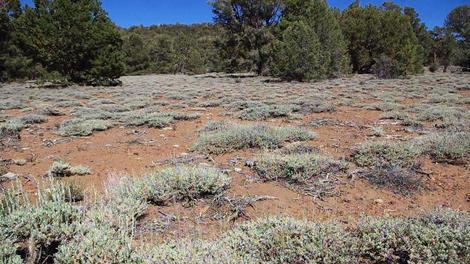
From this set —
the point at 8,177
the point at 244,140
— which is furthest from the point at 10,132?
the point at 244,140

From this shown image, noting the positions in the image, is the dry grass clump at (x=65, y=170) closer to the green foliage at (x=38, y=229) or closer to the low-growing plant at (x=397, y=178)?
the green foliage at (x=38, y=229)

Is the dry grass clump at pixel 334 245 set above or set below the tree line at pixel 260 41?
below

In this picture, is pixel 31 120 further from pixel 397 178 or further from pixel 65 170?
pixel 397 178

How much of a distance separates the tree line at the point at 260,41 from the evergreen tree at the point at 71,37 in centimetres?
6

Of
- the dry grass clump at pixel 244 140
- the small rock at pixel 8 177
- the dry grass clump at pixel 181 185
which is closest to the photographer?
A: the dry grass clump at pixel 181 185

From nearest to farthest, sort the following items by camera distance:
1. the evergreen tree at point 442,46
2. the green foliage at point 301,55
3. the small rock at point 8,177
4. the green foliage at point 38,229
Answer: the green foliage at point 38,229, the small rock at point 8,177, the green foliage at point 301,55, the evergreen tree at point 442,46

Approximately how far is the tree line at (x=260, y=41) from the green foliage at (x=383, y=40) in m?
0.10

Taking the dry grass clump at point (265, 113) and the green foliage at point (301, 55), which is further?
the green foliage at point (301, 55)

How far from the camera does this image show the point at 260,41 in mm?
33375

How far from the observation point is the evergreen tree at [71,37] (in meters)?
23.2

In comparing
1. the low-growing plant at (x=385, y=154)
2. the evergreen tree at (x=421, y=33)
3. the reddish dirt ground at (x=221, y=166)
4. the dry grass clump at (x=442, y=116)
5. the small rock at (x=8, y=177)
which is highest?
the evergreen tree at (x=421, y=33)

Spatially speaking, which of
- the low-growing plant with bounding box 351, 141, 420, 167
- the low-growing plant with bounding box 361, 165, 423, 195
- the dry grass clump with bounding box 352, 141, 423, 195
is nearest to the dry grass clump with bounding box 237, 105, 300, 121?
the dry grass clump with bounding box 352, 141, 423, 195

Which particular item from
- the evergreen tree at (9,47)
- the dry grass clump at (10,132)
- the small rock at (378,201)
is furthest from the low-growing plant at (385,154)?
the evergreen tree at (9,47)

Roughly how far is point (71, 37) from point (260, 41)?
17.5 m
